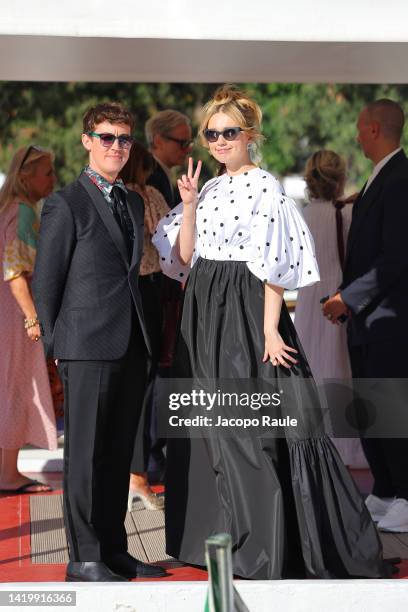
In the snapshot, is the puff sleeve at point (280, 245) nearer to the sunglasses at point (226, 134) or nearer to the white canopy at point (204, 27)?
the sunglasses at point (226, 134)

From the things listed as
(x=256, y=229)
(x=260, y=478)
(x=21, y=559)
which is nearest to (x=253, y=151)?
(x=256, y=229)

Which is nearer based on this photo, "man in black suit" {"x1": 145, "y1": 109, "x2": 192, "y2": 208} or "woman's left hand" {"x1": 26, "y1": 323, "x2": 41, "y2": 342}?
"woman's left hand" {"x1": 26, "y1": 323, "x2": 41, "y2": 342}

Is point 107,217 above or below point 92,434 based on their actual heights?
above

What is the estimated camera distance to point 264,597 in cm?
432

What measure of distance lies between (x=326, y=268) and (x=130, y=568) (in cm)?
274

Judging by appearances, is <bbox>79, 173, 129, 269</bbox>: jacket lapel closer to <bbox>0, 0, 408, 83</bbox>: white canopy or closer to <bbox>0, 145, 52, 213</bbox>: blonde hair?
<bbox>0, 0, 408, 83</bbox>: white canopy

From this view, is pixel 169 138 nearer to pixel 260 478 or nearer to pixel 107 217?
pixel 107 217

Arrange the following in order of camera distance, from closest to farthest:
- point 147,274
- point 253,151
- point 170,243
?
1. point 253,151
2. point 170,243
3. point 147,274

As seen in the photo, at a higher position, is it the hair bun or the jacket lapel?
the hair bun

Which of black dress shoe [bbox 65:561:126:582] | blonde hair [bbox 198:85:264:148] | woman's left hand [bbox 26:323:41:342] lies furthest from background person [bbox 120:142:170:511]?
black dress shoe [bbox 65:561:126:582]

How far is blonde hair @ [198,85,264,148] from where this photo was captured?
466cm

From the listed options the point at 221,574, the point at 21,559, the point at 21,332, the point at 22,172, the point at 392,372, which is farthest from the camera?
the point at 21,332

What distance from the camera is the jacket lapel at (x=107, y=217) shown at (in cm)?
445

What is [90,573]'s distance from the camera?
4457 mm
